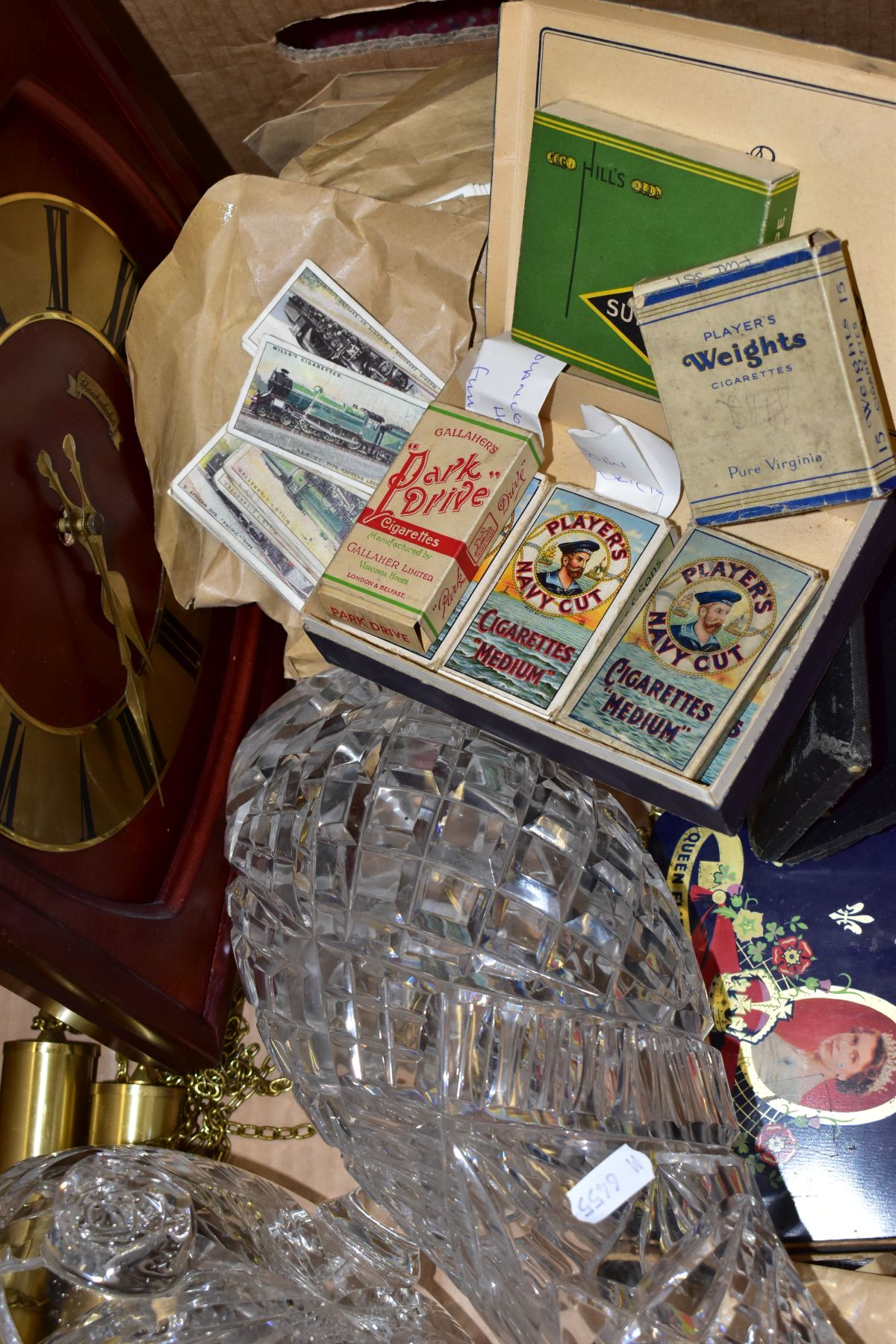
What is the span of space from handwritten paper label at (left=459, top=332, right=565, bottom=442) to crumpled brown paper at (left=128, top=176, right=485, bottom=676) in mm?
80

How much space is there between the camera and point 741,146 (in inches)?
31.6

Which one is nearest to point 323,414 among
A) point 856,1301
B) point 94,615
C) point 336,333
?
point 336,333

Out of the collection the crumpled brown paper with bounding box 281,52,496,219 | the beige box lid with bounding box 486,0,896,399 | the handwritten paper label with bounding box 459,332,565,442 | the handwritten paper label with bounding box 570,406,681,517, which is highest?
the crumpled brown paper with bounding box 281,52,496,219

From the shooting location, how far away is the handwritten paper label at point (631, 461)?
94 centimetres

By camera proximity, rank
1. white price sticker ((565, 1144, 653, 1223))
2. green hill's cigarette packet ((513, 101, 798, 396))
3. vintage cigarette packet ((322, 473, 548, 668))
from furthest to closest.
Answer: vintage cigarette packet ((322, 473, 548, 668)), green hill's cigarette packet ((513, 101, 798, 396)), white price sticker ((565, 1144, 653, 1223))

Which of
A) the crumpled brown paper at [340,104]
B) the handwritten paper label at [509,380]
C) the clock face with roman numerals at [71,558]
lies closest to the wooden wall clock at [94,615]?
the clock face with roman numerals at [71,558]

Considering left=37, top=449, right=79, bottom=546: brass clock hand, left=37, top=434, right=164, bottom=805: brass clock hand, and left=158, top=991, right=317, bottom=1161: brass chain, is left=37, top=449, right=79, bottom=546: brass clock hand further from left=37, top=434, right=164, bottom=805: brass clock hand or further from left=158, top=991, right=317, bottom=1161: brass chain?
left=158, top=991, right=317, bottom=1161: brass chain

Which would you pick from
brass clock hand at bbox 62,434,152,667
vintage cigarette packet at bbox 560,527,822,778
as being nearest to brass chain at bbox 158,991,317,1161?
brass clock hand at bbox 62,434,152,667

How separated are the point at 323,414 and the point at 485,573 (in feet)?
0.81

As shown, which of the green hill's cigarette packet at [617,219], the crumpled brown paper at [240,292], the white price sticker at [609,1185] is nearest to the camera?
the white price sticker at [609,1185]

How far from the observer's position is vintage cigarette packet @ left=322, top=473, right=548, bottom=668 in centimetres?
91

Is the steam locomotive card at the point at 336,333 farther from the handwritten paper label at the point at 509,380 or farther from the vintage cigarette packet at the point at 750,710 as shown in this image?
the vintage cigarette packet at the point at 750,710

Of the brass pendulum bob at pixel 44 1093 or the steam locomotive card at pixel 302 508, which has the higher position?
the steam locomotive card at pixel 302 508

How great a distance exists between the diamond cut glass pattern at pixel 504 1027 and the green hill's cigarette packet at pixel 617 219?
13.7 inches
